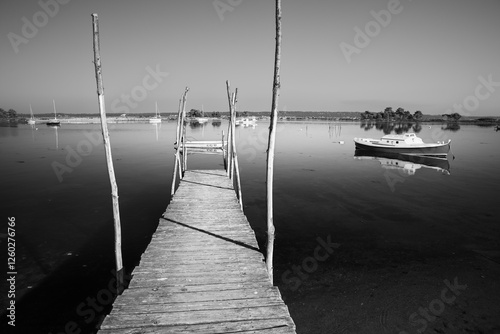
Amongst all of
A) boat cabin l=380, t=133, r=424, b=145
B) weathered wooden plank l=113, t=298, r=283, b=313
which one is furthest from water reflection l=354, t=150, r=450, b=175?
weathered wooden plank l=113, t=298, r=283, b=313

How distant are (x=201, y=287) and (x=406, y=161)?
1315 inches

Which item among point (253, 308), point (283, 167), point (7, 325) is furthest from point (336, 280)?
point (283, 167)

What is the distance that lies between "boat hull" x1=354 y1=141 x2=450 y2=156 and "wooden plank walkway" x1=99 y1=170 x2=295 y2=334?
31.0 m

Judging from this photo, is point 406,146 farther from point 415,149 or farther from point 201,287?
point 201,287

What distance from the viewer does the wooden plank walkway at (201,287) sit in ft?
14.7

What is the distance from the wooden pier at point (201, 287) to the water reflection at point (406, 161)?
23.7 metres

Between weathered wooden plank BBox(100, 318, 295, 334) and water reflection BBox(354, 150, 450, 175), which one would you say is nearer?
weathered wooden plank BBox(100, 318, 295, 334)

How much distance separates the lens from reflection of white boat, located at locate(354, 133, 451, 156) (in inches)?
1272

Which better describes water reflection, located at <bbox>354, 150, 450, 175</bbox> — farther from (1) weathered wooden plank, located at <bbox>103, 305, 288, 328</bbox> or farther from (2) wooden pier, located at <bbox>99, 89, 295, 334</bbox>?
(1) weathered wooden plank, located at <bbox>103, 305, 288, 328</bbox>

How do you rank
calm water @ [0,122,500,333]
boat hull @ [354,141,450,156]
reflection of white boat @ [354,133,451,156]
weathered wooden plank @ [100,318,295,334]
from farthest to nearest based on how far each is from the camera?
1. reflection of white boat @ [354,133,451,156]
2. boat hull @ [354,141,450,156]
3. calm water @ [0,122,500,333]
4. weathered wooden plank @ [100,318,295,334]

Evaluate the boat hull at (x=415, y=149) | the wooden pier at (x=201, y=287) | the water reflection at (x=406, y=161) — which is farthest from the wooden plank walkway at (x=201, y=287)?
the boat hull at (x=415, y=149)

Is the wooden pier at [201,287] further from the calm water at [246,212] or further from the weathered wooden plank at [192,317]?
the calm water at [246,212]

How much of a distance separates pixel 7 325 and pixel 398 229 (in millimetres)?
14944

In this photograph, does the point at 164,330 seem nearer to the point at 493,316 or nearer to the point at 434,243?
the point at 493,316
